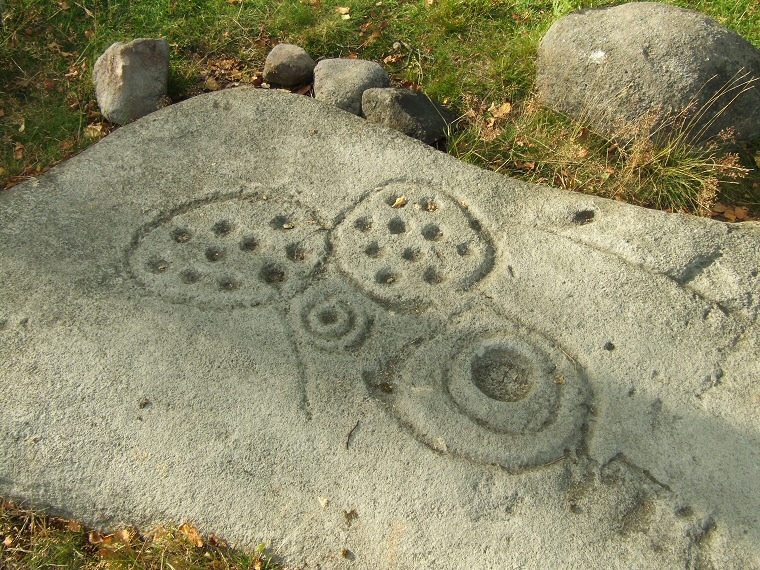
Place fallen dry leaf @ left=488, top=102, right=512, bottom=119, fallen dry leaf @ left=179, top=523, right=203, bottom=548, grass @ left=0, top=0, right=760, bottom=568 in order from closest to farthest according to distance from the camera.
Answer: fallen dry leaf @ left=179, top=523, right=203, bottom=548
grass @ left=0, top=0, right=760, bottom=568
fallen dry leaf @ left=488, top=102, right=512, bottom=119

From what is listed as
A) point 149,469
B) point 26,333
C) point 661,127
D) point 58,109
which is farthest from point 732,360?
point 58,109

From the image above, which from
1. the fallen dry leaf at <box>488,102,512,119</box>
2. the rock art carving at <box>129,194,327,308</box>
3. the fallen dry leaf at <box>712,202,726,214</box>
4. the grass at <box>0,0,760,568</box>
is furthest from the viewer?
the fallen dry leaf at <box>488,102,512,119</box>

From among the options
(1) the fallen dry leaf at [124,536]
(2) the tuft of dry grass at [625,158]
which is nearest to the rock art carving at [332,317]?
(1) the fallen dry leaf at [124,536]

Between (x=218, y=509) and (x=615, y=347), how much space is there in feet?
5.47

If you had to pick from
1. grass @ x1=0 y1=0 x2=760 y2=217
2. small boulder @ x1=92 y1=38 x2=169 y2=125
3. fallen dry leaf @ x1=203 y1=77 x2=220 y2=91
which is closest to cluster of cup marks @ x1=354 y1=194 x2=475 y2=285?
grass @ x1=0 y1=0 x2=760 y2=217

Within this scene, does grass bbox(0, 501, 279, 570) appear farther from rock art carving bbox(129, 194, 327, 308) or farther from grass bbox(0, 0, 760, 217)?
grass bbox(0, 0, 760, 217)

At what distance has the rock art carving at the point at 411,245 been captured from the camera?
119 inches

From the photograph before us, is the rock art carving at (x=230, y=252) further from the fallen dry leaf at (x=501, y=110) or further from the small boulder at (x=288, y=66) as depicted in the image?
the fallen dry leaf at (x=501, y=110)

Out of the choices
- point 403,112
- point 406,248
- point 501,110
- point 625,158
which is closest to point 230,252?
point 406,248

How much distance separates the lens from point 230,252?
3.10 metres

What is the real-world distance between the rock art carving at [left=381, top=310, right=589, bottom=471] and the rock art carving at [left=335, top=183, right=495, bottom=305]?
241 millimetres

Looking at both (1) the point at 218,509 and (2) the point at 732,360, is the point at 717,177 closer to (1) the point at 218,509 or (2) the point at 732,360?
(2) the point at 732,360

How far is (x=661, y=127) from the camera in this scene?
3.94 m

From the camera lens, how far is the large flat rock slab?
95.6 inches
